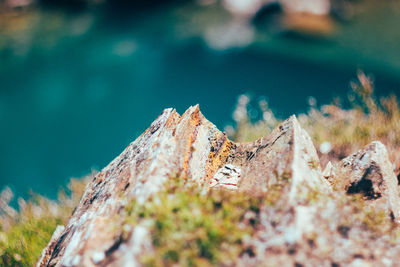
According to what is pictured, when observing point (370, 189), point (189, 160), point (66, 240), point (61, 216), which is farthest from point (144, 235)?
point (61, 216)

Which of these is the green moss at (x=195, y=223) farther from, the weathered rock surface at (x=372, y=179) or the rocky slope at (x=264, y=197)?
the weathered rock surface at (x=372, y=179)

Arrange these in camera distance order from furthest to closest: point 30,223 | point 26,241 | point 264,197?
point 30,223, point 26,241, point 264,197

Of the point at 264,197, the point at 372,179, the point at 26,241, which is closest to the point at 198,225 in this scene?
the point at 264,197

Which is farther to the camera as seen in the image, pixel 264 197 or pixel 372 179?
pixel 372 179

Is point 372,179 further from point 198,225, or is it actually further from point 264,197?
point 198,225

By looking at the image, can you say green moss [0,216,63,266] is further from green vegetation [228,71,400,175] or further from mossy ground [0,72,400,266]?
green vegetation [228,71,400,175]

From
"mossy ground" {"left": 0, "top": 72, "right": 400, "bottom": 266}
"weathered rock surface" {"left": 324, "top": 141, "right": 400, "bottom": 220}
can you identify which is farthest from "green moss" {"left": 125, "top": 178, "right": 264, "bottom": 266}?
"weathered rock surface" {"left": 324, "top": 141, "right": 400, "bottom": 220}
